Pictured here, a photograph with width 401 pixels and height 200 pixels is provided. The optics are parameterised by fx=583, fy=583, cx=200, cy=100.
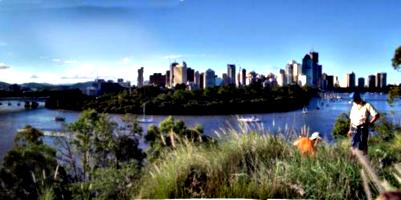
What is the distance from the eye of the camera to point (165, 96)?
288 feet

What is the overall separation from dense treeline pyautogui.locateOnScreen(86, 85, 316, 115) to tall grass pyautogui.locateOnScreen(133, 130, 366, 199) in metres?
72.9

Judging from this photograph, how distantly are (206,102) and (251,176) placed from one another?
263 ft

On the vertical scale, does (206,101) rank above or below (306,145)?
below

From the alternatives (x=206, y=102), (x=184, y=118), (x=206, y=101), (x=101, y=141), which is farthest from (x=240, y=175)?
(x=206, y=101)

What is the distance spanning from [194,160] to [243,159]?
51 cm

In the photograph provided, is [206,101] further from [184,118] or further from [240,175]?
[240,175]

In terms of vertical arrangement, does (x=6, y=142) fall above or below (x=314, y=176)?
below

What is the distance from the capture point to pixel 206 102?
85.2 meters

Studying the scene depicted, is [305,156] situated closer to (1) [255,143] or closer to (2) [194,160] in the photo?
(1) [255,143]

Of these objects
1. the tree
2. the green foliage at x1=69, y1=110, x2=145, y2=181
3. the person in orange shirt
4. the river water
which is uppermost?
the tree

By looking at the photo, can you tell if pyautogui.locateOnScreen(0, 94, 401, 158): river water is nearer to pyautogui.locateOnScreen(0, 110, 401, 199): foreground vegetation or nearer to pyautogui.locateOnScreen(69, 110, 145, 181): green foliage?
pyautogui.locateOnScreen(69, 110, 145, 181): green foliage

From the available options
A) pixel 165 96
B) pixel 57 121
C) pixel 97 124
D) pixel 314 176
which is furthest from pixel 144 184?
pixel 165 96

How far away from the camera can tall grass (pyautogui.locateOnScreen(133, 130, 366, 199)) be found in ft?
15.6

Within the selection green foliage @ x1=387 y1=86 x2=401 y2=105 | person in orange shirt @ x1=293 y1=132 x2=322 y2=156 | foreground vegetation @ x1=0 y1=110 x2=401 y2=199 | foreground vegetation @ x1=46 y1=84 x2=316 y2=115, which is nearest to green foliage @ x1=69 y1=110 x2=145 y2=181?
green foliage @ x1=387 y1=86 x2=401 y2=105
